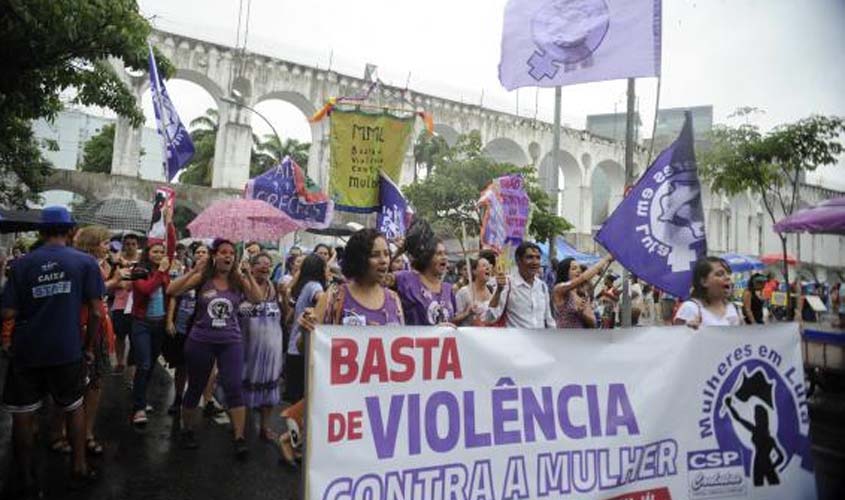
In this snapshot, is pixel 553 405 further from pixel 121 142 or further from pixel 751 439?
pixel 121 142

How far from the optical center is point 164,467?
4645mm

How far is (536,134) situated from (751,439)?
31.0 meters

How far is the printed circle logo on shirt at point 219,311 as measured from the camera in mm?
4836

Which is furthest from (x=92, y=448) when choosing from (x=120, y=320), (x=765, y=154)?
(x=765, y=154)

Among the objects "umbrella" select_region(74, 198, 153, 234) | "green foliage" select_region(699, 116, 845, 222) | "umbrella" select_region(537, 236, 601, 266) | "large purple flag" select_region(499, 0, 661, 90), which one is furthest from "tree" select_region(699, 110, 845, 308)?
"umbrella" select_region(74, 198, 153, 234)

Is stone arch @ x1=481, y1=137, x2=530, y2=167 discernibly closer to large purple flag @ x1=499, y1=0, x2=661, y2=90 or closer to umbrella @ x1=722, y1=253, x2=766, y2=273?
umbrella @ x1=722, y1=253, x2=766, y2=273

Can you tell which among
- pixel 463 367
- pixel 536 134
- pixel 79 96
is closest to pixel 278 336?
pixel 463 367

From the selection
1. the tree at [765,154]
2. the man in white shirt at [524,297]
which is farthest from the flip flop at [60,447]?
the tree at [765,154]

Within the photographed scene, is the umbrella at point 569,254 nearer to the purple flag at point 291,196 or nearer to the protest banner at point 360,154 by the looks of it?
the purple flag at point 291,196

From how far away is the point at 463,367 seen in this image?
2.95 metres

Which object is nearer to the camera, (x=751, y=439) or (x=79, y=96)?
(x=751, y=439)

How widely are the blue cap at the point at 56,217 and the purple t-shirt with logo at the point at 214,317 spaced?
1.22m

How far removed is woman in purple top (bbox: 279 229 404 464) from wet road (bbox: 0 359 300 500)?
1164 mm

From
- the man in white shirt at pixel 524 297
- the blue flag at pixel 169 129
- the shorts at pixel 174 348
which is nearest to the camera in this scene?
the man in white shirt at pixel 524 297
